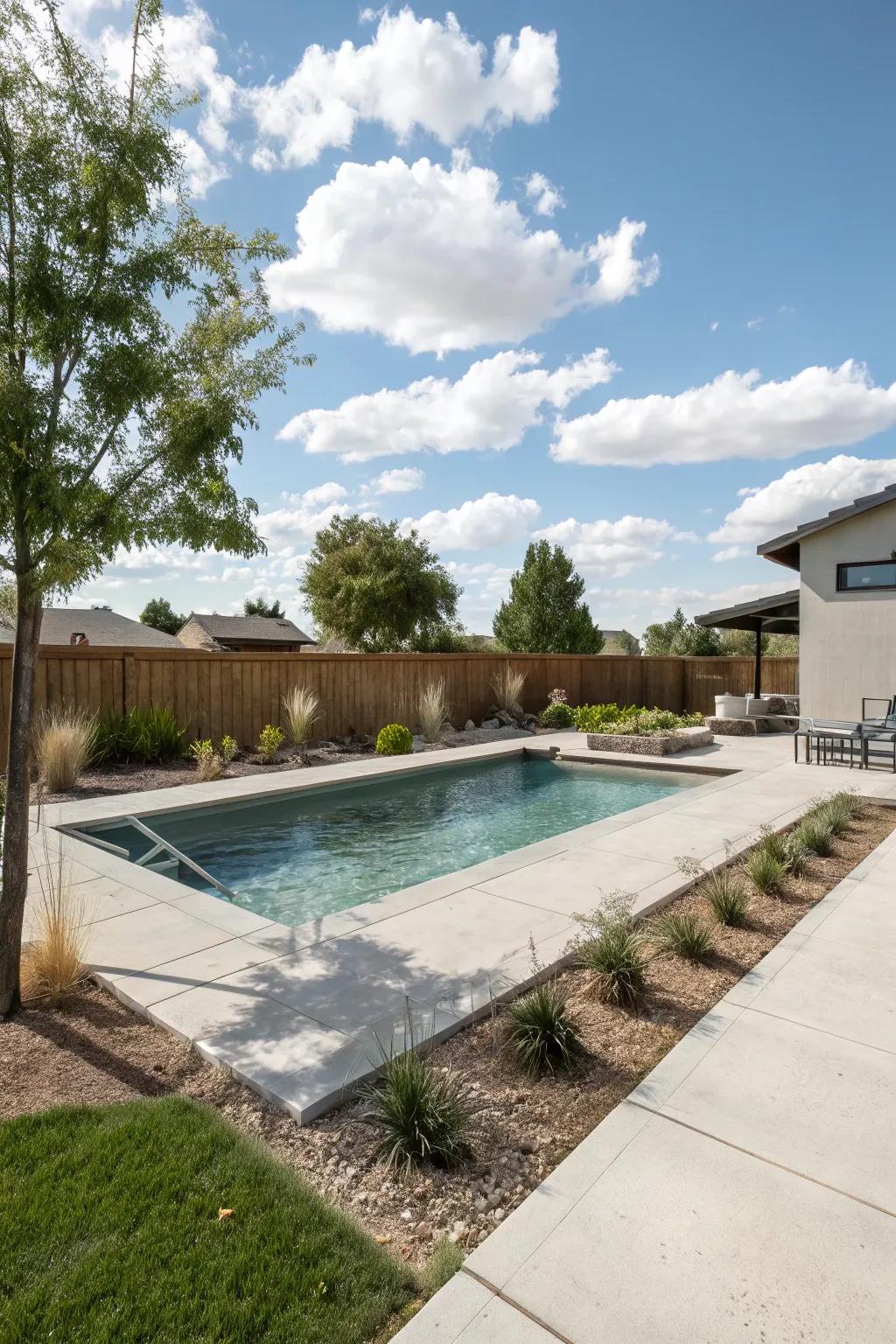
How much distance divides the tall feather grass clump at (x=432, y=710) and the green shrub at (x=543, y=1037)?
10.3 metres

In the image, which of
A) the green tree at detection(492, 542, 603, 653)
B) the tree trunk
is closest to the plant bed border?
the tree trunk

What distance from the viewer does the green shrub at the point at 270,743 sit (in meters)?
10.6

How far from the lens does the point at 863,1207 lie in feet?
6.57

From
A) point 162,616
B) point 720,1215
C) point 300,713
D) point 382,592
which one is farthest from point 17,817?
point 162,616

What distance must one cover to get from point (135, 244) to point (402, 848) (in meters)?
5.47

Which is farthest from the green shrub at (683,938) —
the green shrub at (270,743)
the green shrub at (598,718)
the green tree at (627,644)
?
the green tree at (627,644)

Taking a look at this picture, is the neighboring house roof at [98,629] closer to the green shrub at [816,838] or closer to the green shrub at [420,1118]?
the green shrub at [816,838]

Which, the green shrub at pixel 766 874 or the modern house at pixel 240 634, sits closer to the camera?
the green shrub at pixel 766 874

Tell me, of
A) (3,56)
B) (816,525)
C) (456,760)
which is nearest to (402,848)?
(456,760)

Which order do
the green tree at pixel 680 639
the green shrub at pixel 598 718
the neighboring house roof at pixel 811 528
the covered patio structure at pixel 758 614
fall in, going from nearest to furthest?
the neighboring house roof at pixel 811 528 < the green shrub at pixel 598 718 < the covered patio structure at pixel 758 614 < the green tree at pixel 680 639

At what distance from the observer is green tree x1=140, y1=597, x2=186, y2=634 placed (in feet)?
190

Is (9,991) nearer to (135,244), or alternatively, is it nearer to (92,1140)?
(92,1140)

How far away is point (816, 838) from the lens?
5770 millimetres

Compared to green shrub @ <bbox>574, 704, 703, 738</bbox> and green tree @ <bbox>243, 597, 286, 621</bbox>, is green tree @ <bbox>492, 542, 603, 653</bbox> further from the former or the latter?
green tree @ <bbox>243, 597, 286, 621</bbox>
